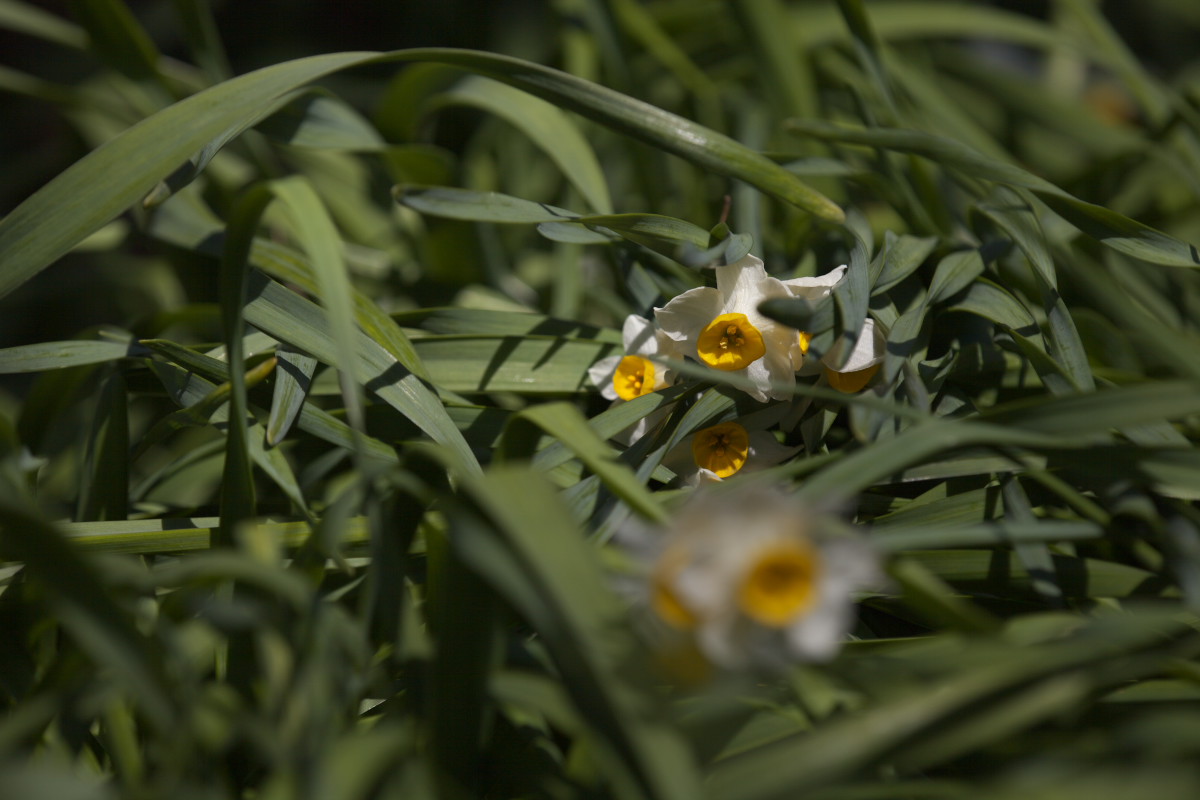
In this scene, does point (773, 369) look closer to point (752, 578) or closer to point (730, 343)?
point (730, 343)

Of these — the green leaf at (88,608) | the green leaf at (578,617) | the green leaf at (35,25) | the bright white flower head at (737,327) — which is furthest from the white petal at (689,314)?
the green leaf at (35,25)

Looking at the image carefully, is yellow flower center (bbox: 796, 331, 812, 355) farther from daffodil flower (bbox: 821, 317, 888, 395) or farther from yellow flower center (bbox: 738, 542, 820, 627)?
yellow flower center (bbox: 738, 542, 820, 627)

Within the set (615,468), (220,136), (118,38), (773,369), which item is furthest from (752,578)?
(118,38)

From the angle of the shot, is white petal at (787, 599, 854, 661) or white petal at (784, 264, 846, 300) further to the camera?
white petal at (784, 264, 846, 300)

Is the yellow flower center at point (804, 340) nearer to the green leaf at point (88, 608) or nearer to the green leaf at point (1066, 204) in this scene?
the green leaf at point (1066, 204)

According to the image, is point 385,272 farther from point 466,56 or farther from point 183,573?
point 183,573

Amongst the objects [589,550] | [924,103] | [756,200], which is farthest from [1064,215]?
[589,550]

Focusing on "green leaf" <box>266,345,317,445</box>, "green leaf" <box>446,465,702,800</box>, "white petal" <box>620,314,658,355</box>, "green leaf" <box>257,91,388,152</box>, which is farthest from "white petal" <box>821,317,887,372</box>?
"green leaf" <box>257,91,388,152</box>

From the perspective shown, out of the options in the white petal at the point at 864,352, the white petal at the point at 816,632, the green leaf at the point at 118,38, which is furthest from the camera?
the green leaf at the point at 118,38
